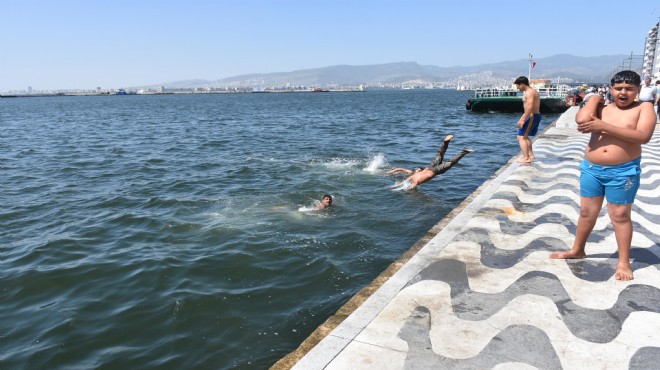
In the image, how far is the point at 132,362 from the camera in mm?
4863

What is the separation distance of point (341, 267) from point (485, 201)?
286 centimetres

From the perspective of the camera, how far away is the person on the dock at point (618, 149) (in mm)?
4145

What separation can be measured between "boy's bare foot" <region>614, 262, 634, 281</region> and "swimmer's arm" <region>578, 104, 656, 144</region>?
4.35 feet

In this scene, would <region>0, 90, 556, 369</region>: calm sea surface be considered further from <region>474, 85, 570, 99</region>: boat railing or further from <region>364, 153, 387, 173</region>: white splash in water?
<region>474, 85, 570, 99</region>: boat railing

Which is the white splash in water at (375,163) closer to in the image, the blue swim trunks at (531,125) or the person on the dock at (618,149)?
the blue swim trunks at (531,125)

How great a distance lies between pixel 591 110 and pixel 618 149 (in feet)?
1.55

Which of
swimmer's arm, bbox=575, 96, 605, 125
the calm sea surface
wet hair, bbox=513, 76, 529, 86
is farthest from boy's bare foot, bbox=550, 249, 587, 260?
wet hair, bbox=513, 76, 529, 86

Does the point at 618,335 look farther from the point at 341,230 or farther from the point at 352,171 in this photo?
the point at 352,171

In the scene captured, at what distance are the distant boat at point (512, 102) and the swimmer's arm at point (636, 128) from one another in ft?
147

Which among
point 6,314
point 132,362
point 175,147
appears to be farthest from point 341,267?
point 175,147

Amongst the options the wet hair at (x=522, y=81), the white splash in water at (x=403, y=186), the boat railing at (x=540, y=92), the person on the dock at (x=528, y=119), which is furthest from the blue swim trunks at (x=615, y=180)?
the boat railing at (x=540, y=92)

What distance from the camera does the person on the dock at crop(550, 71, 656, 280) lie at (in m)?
4.14

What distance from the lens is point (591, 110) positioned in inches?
170

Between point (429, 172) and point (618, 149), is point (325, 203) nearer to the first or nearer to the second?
point (429, 172)
